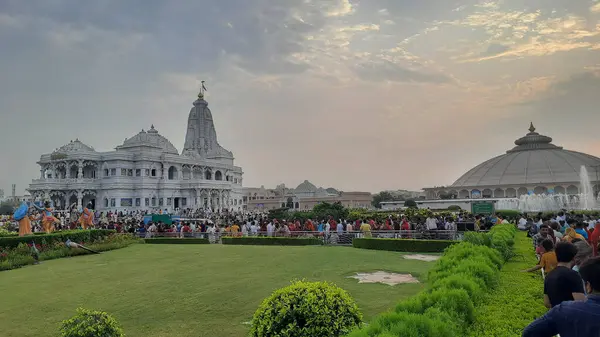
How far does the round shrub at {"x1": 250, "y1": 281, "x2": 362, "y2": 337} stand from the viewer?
4949 mm

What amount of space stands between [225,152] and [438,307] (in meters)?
82.3

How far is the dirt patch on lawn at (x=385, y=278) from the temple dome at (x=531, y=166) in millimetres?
78877

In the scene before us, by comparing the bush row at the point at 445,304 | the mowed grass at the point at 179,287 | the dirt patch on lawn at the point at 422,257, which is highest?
the bush row at the point at 445,304

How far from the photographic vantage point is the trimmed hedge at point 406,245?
1897 cm

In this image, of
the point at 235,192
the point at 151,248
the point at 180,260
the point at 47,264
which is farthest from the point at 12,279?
the point at 235,192

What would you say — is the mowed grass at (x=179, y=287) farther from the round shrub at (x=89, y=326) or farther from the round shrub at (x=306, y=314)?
the round shrub at (x=306, y=314)

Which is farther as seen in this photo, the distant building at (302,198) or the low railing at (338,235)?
the distant building at (302,198)

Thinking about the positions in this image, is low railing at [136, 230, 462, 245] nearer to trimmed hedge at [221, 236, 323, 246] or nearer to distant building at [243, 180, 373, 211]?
trimmed hedge at [221, 236, 323, 246]

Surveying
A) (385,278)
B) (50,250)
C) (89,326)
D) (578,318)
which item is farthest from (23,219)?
(578,318)

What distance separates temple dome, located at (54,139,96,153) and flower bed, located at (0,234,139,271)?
46880mm

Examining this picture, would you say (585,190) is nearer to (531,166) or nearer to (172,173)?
(531,166)

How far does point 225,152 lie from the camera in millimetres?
85688

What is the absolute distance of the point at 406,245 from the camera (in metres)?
19.5

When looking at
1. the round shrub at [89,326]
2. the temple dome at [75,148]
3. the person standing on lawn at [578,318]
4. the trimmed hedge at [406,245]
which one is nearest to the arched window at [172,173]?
the temple dome at [75,148]
